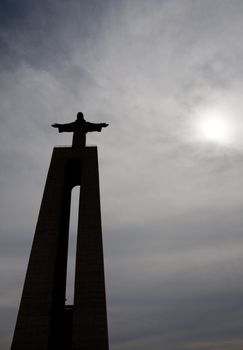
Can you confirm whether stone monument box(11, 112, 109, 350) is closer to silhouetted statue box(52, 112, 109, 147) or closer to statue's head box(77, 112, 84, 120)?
silhouetted statue box(52, 112, 109, 147)

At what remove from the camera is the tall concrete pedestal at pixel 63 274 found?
1914 centimetres

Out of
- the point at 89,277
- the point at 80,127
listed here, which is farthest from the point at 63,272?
the point at 80,127

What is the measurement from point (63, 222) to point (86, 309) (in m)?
6.94

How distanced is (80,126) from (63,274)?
11448 millimetres

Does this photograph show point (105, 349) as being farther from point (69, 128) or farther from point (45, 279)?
point (69, 128)

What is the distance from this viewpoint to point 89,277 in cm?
2092

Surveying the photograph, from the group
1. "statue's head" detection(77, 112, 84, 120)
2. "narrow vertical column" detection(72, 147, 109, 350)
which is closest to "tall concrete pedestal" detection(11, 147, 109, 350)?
"narrow vertical column" detection(72, 147, 109, 350)

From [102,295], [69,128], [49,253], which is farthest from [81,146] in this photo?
[102,295]

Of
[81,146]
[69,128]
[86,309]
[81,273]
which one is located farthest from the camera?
[69,128]

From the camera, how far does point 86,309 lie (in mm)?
19812

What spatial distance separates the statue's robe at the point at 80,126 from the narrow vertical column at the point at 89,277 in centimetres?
471

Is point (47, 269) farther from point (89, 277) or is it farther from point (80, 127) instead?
point (80, 127)

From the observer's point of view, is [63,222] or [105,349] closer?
[105,349]

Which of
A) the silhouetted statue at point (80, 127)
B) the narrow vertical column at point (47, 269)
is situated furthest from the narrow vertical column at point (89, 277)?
the silhouetted statue at point (80, 127)
